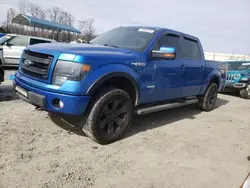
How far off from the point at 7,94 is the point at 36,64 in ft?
9.91

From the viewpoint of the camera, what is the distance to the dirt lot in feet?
8.43

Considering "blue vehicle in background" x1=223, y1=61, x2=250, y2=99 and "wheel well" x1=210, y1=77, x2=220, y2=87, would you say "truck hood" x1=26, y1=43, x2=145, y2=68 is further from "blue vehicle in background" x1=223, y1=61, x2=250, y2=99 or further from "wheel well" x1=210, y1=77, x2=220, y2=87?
"blue vehicle in background" x1=223, y1=61, x2=250, y2=99

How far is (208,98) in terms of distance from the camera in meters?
6.27

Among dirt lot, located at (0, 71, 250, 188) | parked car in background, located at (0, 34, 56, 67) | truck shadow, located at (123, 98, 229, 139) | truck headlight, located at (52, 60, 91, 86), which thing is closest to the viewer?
dirt lot, located at (0, 71, 250, 188)

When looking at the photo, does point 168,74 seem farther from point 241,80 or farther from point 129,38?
point 241,80

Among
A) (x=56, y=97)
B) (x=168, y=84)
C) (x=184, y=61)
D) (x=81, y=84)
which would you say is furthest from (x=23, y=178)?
(x=184, y=61)

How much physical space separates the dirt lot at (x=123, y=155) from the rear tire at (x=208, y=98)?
1.38 metres

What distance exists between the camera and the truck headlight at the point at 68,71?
2908 mm

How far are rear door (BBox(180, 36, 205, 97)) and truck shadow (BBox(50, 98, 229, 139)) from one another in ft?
2.05

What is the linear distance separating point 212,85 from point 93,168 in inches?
180

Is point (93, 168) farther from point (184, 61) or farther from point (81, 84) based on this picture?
point (184, 61)

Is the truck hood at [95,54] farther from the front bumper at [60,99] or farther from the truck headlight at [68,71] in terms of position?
the front bumper at [60,99]

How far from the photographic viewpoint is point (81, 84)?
9.61 ft

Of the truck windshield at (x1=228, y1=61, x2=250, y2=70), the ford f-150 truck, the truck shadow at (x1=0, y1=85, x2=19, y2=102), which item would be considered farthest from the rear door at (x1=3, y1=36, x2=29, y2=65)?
the truck windshield at (x1=228, y1=61, x2=250, y2=70)
